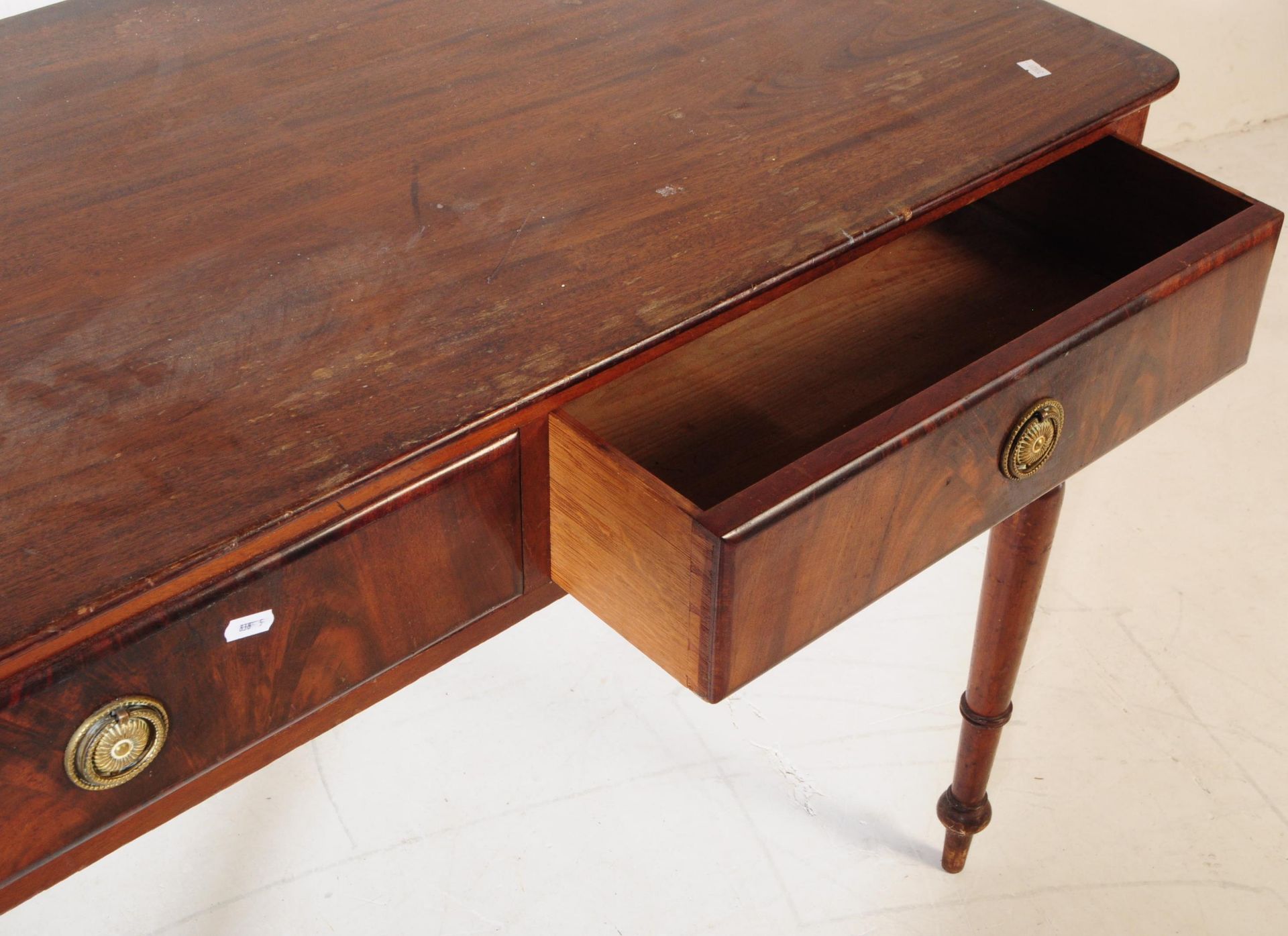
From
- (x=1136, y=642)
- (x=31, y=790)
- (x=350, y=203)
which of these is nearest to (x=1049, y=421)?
(x=350, y=203)

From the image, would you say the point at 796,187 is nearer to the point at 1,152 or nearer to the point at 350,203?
the point at 350,203

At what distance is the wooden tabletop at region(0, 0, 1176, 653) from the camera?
2.02 ft

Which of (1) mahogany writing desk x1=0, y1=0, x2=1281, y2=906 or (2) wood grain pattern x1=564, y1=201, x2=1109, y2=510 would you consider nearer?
(1) mahogany writing desk x1=0, y1=0, x2=1281, y2=906

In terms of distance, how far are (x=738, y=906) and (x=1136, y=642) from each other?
448 mm

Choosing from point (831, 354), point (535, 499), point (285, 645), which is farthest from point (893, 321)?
point (285, 645)

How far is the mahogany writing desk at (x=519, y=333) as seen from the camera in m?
0.60

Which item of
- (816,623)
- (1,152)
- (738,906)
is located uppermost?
(1,152)

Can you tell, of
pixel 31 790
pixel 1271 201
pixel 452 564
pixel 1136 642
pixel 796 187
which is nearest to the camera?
pixel 31 790

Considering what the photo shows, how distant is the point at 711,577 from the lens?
640 millimetres

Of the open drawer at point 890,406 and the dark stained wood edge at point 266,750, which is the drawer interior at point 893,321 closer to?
the open drawer at point 890,406

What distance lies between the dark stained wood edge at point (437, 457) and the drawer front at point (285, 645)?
14mm

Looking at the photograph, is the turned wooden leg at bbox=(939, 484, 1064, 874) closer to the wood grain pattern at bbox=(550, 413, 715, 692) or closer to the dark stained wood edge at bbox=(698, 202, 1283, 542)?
the dark stained wood edge at bbox=(698, 202, 1283, 542)

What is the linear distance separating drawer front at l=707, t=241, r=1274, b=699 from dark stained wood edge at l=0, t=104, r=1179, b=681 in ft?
0.29

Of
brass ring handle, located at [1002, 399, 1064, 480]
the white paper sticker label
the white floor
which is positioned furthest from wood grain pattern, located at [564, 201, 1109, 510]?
the white floor
